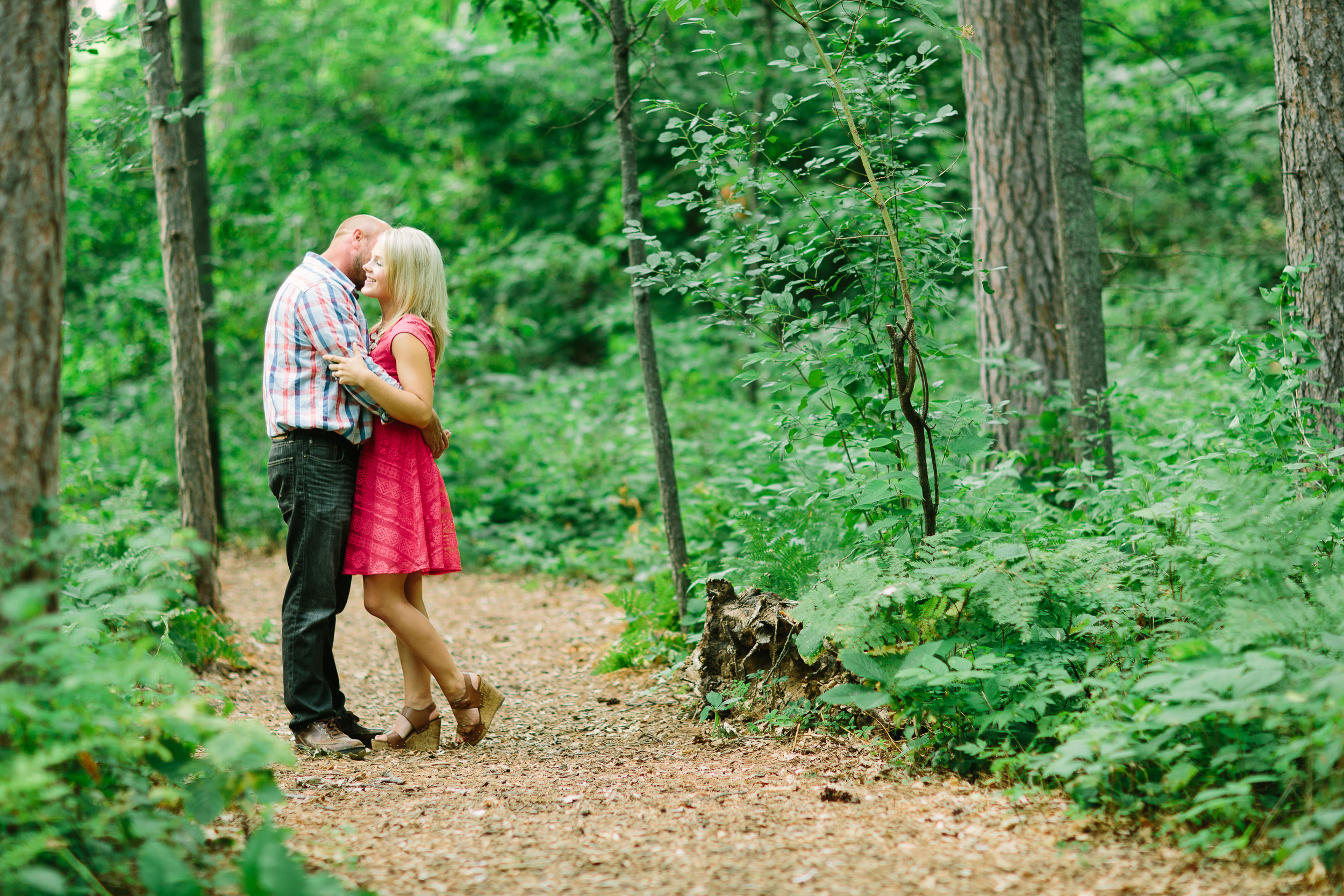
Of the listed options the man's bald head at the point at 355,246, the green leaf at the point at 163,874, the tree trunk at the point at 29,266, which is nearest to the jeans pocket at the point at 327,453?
the man's bald head at the point at 355,246

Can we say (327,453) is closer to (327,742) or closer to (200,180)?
(327,742)

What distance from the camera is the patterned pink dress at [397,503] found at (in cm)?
397

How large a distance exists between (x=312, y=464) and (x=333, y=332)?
1.81 ft

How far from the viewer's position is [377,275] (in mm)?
4055

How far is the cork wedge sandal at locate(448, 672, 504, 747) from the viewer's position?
13.5 ft

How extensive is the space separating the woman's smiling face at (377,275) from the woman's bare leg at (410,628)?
1.21 meters

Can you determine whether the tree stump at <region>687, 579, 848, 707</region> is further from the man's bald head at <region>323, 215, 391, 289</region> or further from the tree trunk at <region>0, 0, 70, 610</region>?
the tree trunk at <region>0, 0, 70, 610</region>

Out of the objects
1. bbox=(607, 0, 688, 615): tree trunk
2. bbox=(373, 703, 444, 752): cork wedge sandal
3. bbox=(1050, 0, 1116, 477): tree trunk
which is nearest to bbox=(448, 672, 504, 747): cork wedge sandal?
bbox=(373, 703, 444, 752): cork wedge sandal

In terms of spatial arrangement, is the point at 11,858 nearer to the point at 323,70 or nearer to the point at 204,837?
the point at 204,837

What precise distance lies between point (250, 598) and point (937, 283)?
6033mm

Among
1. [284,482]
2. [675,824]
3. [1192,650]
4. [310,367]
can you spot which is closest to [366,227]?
[310,367]

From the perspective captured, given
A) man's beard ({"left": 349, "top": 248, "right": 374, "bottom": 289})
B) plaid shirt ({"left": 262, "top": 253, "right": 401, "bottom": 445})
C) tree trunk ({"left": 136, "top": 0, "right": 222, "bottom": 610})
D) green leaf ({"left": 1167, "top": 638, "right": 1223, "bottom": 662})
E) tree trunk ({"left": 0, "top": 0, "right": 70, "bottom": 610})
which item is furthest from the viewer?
tree trunk ({"left": 136, "top": 0, "right": 222, "bottom": 610})

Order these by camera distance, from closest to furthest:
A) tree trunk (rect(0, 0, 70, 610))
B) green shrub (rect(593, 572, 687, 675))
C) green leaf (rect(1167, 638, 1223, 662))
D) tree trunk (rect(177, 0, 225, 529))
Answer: tree trunk (rect(0, 0, 70, 610)), green leaf (rect(1167, 638, 1223, 662)), green shrub (rect(593, 572, 687, 675)), tree trunk (rect(177, 0, 225, 529))

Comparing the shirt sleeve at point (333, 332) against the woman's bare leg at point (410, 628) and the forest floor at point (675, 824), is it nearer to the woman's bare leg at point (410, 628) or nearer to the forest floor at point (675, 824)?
the woman's bare leg at point (410, 628)
